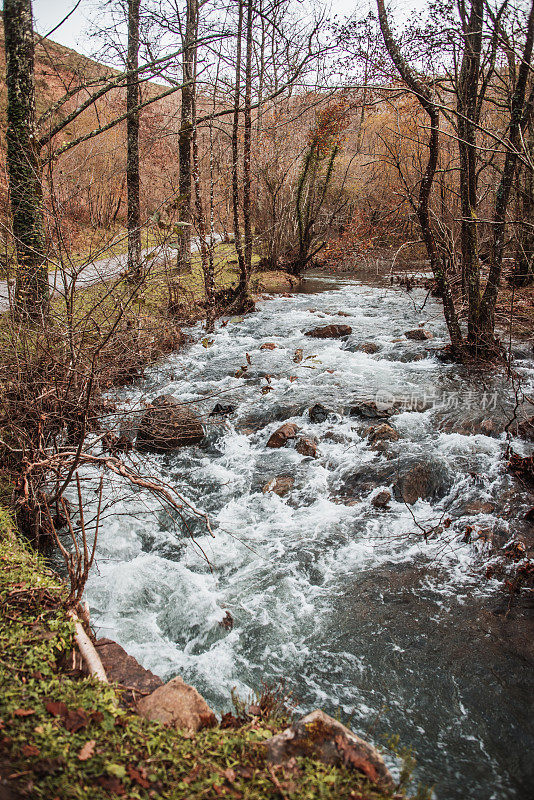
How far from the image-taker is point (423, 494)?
5.51m

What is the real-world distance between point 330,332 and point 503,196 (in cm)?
475

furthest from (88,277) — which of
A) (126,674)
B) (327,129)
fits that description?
(327,129)

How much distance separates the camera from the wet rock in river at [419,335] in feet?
36.2

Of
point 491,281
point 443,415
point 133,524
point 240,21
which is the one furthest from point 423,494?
point 240,21

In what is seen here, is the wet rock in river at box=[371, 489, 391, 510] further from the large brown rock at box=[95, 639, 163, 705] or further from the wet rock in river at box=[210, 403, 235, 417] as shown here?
the large brown rock at box=[95, 639, 163, 705]

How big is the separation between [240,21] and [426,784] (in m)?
13.2

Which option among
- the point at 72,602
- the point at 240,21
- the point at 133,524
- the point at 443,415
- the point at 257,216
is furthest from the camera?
the point at 257,216

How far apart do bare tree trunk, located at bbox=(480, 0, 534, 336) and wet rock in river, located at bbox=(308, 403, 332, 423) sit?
3.41 meters

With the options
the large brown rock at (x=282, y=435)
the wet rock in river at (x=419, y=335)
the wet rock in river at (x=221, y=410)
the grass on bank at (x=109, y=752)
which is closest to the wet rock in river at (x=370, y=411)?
the large brown rock at (x=282, y=435)

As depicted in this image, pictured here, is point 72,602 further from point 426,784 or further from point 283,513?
point 283,513

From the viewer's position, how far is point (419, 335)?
11.1 m

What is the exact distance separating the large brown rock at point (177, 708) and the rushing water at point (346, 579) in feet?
2.72

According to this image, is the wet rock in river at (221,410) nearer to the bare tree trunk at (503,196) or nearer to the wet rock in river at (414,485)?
the wet rock in river at (414,485)

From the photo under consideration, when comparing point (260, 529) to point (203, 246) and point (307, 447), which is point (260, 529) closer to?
point (307, 447)
